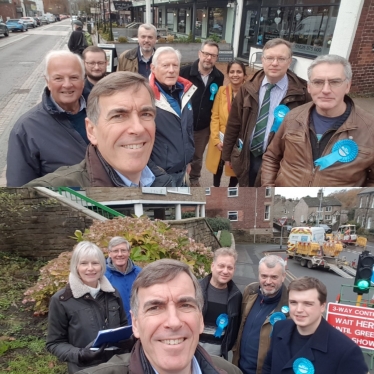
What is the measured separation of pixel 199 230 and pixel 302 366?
2.96 feet

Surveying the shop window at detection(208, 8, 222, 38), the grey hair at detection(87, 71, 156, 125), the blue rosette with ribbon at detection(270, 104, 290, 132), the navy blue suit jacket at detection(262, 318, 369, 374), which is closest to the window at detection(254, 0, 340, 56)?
the shop window at detection(208, 8, 222, 38)

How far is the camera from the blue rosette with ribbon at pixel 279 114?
194cm

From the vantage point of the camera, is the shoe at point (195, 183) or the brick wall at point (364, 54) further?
the brick wall at point (364, 54)

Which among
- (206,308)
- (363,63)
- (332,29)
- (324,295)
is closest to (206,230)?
(206,308)

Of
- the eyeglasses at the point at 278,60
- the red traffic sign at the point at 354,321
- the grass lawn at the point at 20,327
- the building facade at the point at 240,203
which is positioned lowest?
the grass lawn at the point at 20,327

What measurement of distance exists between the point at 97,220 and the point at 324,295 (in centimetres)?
131

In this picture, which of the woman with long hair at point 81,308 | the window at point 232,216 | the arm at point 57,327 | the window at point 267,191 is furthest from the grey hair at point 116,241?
the window at point 267,191

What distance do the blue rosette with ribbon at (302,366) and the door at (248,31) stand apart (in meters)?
13.3

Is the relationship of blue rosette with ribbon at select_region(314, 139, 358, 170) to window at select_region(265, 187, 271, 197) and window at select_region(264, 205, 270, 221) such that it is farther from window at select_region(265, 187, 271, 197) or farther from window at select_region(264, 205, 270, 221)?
window at select_region(264, 205, 270, 221)

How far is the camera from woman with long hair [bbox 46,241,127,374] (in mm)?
1894

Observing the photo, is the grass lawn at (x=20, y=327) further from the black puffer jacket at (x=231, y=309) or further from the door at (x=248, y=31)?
the door at (x=248, y=31)

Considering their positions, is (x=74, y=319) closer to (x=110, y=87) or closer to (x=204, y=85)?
(x=110, y=87)

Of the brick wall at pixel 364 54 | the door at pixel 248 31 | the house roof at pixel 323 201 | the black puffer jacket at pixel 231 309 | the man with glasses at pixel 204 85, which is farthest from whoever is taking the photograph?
the door at pixel 248 31

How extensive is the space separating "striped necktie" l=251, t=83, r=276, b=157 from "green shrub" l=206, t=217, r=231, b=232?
0.43m
